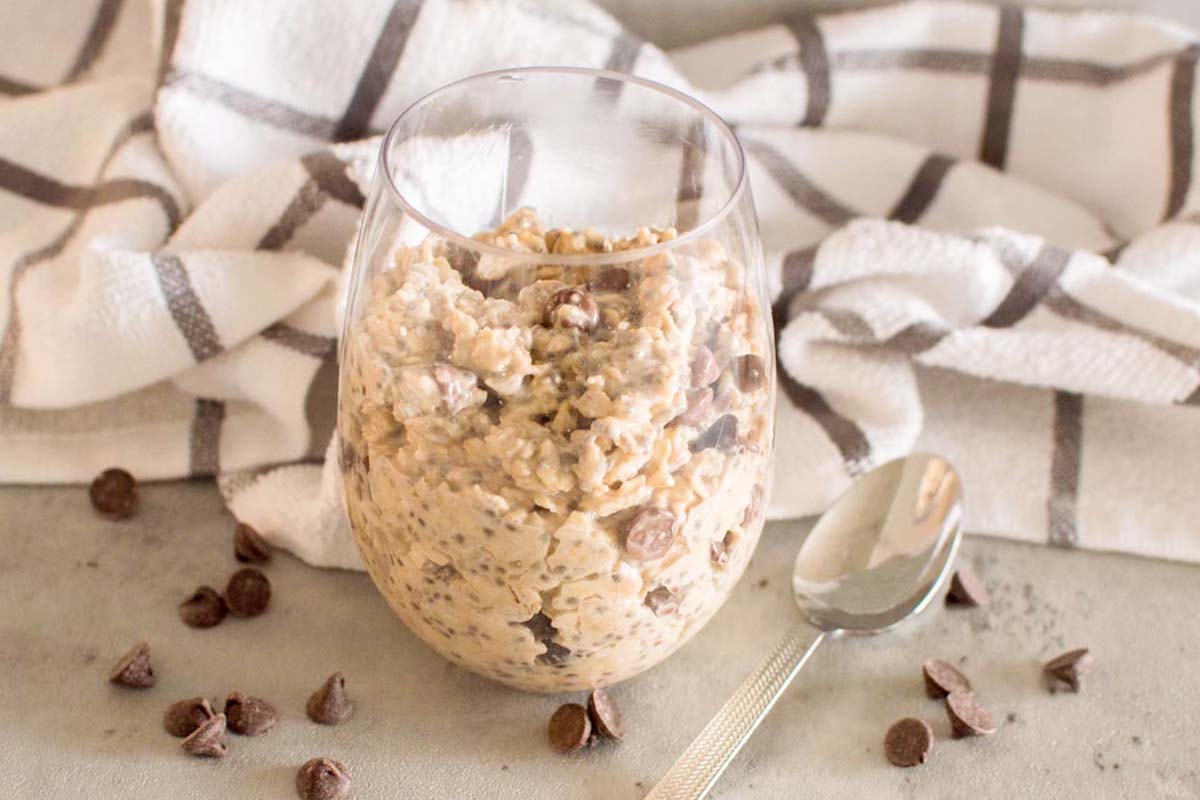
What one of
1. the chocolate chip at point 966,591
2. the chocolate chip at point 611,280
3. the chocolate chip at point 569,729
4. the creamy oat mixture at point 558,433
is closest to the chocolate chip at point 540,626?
the creamy oat mixture at point 558,433

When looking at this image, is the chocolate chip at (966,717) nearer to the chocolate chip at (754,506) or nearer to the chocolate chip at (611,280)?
the chocolate chip at (754,506)

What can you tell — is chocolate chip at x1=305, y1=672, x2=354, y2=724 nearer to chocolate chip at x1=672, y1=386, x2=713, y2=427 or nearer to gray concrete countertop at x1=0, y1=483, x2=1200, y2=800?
gray concrete countertop at x1=0, y1=483, x2=1200, y2=800

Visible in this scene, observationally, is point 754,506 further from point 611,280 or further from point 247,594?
point 247,594

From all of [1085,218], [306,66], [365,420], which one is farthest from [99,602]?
[1085,218]

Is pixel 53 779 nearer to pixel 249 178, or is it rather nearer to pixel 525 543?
pixel 525 543

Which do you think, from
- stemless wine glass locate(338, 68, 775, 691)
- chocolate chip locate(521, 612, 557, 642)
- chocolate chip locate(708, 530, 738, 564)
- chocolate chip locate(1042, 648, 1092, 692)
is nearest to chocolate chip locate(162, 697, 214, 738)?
stemless wine glass locate(338, 68, 775, 691)
